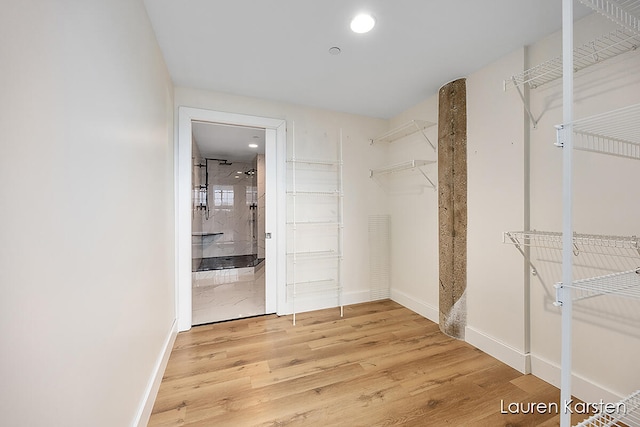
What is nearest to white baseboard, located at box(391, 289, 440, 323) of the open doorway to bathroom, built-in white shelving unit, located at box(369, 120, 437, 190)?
built-in white shelving unit, located at box(369, 120, 437, 190)

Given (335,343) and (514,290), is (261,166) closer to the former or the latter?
(335,343)

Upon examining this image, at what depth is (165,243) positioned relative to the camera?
2.13 metres

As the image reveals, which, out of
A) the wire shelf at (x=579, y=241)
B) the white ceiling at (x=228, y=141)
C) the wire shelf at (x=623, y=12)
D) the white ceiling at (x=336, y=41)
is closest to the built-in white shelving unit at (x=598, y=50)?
the wire shelf at (x=623, y=12)

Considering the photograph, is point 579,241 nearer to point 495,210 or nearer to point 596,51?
point 495,210

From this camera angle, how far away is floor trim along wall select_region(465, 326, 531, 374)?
74.5 inches

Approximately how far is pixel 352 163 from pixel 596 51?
2120 mm

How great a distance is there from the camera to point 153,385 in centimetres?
161

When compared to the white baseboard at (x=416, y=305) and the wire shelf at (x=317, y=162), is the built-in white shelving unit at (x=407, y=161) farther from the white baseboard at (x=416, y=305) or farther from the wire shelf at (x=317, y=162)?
the white baseboard at (x=416, y=305)

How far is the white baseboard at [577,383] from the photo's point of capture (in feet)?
4.95

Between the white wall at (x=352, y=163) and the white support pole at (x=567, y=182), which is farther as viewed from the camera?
the white wall at (x=352, y=163)

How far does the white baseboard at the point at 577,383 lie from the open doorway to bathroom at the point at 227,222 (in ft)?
8.01

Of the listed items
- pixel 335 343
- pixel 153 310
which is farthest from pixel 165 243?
pixel 335 343

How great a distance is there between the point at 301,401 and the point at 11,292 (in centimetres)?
155

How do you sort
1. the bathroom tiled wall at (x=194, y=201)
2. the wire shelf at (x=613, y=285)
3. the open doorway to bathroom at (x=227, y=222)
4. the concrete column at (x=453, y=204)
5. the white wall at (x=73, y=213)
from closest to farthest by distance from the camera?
the white wall at (x=73, y=213)
the wire shelf at (x=613, y=285)
the concrete column at (x=453, y=204)
the bathroom tiled wall at (x=194, y=201)
the open doorway to bathroom at (x=227, y=222)
